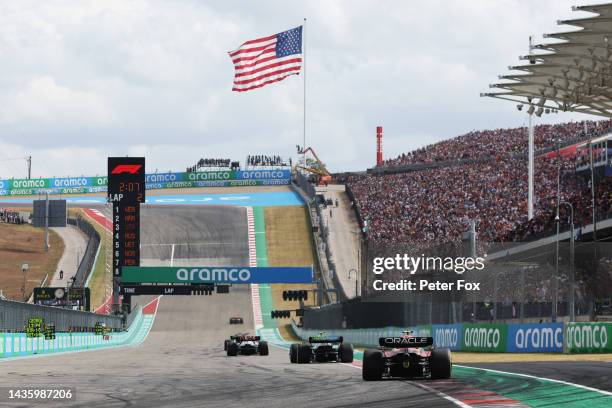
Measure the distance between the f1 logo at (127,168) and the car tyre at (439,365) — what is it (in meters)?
63.3

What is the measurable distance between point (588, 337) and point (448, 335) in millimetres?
9927

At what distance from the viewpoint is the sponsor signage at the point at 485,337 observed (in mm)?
39344

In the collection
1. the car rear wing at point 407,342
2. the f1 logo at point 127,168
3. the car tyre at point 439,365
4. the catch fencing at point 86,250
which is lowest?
the car tyre at point 439,365

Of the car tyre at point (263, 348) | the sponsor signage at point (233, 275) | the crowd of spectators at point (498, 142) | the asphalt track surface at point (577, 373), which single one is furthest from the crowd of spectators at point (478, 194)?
the asphalt track surface at point (577, 373)

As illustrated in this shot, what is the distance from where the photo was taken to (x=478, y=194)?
89.2 m

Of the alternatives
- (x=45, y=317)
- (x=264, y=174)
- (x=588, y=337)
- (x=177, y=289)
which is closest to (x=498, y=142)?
(x=264, y=174)

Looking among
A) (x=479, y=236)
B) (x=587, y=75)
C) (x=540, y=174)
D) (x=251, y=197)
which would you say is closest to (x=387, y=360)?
(x=587, y=75)

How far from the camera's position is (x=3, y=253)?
11350 cm

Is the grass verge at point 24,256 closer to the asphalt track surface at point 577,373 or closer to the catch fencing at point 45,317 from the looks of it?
the catch fencing at point 45,317

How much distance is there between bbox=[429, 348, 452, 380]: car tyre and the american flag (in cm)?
5837

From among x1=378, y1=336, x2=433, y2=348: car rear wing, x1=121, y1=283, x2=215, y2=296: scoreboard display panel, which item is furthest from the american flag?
x1=378, y1=336, x2=433, y2=348: car rear wing

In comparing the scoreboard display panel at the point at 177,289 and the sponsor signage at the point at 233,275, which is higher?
the sponsor signage at the point at 233,275

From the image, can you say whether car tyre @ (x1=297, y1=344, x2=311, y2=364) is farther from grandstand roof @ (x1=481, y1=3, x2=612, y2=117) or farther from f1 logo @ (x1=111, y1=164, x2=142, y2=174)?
f1 logo @ (x1=111, y1=164, x2=142, y2=174)

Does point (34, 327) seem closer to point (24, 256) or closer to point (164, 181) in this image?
point (24, 256)
